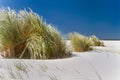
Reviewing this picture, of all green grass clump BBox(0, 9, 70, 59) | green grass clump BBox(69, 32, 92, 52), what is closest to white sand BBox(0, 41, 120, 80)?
green grass clump BBox(0, 9, 70, 59)

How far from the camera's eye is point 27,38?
238 centimetres

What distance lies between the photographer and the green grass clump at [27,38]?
222 cm

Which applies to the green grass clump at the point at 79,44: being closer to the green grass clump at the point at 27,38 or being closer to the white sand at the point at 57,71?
the green grass clump at the point at 27,38

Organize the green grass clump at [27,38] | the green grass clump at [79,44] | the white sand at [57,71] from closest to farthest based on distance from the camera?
the white sand at [57,71]
the green grass clump at [27,38]
the green grass clump at [79,44]

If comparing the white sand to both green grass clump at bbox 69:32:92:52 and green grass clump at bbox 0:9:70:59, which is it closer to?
green grass clump at bbox 0:9:70:59

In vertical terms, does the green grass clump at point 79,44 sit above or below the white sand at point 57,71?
above

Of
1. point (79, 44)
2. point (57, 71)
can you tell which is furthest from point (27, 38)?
point (79, 44)

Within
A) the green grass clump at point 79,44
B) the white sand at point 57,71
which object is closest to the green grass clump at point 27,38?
the white sand at point 57,71

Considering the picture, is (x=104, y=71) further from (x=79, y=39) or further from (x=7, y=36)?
(x=79, y=39)

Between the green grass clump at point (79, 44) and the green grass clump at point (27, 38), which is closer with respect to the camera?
the green grass clump at point (27, 38)

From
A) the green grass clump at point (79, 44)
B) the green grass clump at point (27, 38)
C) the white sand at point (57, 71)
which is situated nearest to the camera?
the white sand at point (57, 71)

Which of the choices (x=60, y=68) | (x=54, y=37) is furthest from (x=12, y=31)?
(x=60, y=68)

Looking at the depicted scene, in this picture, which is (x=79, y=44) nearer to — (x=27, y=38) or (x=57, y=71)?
(x=27, y=38)

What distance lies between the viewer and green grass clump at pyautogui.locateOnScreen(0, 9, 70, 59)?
87.6 inches
